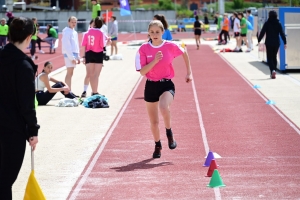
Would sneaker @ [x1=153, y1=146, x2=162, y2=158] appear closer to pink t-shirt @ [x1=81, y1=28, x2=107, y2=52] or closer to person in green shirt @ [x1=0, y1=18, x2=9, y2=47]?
pink t-shirt @ [x1=81, y1=28, x2=107, y2=52]

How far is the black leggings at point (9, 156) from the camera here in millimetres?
5902

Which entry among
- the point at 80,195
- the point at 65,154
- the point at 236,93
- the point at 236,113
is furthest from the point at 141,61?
the point at 236,93

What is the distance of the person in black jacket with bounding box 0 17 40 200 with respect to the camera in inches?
231

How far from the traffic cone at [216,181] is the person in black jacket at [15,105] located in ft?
8.59

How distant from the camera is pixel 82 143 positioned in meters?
11.0

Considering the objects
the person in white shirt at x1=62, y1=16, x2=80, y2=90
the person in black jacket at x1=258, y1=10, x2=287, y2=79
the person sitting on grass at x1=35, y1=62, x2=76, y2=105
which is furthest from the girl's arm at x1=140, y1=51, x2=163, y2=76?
the person in black jacket at x1=258, y1=10, x2=287, y2=79

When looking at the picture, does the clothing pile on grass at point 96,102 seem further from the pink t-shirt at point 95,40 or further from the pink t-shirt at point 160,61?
the pink t-shirt at point 160,61

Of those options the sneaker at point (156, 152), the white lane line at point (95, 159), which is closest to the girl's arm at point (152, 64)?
the sneaker at point (156, 152)

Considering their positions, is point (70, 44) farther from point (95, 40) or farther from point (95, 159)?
point (95, 159)

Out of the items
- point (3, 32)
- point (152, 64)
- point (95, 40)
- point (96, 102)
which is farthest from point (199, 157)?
point (3, 32)

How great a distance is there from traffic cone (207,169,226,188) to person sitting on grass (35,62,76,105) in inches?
313

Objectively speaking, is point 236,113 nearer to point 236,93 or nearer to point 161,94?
point 236,93

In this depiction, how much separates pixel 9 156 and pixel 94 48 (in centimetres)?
1037

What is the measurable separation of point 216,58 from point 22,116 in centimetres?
2540
